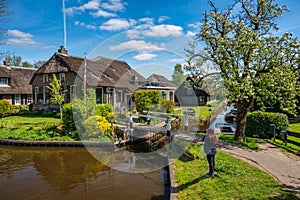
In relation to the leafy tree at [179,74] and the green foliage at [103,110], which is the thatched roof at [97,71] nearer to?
the green foliage at [103,110]

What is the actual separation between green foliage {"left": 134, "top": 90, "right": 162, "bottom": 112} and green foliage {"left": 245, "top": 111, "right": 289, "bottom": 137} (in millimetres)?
8271

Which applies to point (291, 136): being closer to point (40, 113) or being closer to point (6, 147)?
point (6, 147)

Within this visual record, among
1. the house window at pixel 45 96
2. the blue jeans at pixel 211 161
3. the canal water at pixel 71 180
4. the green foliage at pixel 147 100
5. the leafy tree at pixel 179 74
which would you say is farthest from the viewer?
the house window at pixel 45 96

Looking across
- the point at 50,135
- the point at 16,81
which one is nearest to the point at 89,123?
the point at 50,135

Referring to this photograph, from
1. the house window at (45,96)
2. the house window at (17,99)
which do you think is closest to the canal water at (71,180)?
the house window at (45,96)

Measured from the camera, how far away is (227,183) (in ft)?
17.5

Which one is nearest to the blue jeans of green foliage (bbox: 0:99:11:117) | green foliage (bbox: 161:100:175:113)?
green foliage (bbox: 161:100:175:113)

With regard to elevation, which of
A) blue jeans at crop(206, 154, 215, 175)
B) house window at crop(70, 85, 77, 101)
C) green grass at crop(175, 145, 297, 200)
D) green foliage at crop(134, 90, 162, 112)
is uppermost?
house window at crop(70, 85, 77, 101)

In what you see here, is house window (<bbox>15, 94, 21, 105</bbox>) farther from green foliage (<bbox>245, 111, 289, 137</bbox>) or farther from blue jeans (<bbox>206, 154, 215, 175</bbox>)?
blue jeans (<bbox>206, 154, 215, 175</bbox>)

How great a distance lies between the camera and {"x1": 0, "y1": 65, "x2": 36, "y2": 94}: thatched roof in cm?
2467

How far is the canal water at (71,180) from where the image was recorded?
6.05 meters

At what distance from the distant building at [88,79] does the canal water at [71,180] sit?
10791 millimetres

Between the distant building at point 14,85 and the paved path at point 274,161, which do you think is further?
the distant building at point 14,85

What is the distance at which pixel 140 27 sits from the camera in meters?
8.23
